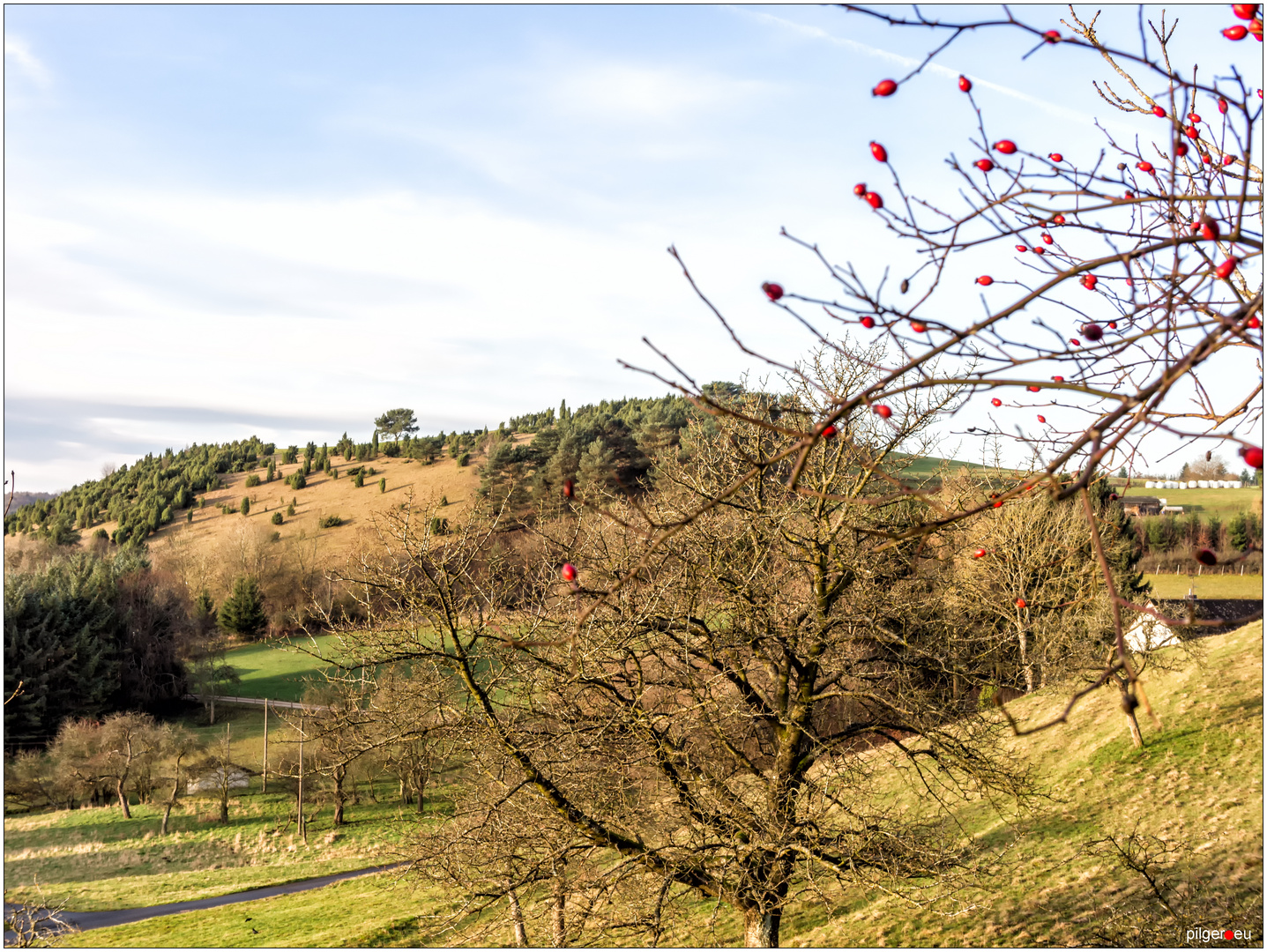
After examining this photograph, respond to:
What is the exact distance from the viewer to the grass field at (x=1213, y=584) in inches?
1263

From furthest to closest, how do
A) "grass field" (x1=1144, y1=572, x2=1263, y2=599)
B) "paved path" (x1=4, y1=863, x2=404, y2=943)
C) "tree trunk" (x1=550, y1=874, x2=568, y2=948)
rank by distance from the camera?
"grass field" (x1=1144, y1=572, x2=1263, y2=599) < "paved path" (x1=4, y1=863, x2=404, y2=943) < "tree trunk" (x1=550, y1=874, x2=568, y2=948)

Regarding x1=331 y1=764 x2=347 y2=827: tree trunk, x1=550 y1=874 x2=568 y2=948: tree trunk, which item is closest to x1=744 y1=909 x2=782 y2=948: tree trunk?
x1=550 y1=874 x2=568 y2=948: tree trunk

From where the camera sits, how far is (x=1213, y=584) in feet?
114

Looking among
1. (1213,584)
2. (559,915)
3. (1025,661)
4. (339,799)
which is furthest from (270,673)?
(1213,584)

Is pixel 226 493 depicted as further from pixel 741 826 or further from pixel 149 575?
pixel 741 826

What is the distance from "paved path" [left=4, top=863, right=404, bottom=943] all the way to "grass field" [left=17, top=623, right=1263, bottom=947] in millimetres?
832

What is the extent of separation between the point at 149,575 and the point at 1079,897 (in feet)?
164

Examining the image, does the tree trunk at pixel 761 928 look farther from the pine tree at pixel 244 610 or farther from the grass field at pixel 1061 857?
the pine tree at pixel 244 610

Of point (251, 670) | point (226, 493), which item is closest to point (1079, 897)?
point (251, 670)

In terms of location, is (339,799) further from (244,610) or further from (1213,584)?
(1213,584)

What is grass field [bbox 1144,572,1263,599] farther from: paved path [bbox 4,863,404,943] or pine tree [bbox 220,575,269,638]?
pine tree [bbox 220,575,269,638]

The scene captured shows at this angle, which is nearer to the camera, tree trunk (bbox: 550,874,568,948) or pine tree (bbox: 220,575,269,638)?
tree trunk (bbox: 550,874,568,948)

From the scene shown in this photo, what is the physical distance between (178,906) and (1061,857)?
21637 millimetres

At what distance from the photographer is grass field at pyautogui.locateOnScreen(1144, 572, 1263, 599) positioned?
32078 mm
